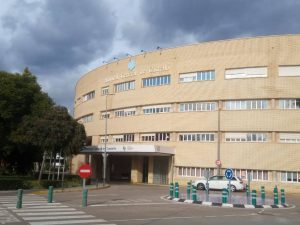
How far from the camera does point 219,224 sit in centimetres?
1363

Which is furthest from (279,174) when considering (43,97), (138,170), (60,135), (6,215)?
(6,215)

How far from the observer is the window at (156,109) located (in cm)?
4450

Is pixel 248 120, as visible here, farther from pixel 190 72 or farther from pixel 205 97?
pixel 190 72

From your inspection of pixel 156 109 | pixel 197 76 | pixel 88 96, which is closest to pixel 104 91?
pixel 88 96

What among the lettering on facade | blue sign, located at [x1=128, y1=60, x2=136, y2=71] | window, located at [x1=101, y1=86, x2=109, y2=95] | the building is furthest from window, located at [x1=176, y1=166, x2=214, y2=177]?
window, located at [x1=101, y1=86, x2=109, y2=95]

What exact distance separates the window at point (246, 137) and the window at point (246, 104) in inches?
96.9

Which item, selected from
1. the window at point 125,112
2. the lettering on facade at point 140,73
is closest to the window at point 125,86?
the lettering on facade at point 140,73

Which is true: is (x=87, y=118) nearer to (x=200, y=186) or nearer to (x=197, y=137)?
(x=197, y=137)

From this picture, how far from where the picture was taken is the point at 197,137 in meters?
42.1

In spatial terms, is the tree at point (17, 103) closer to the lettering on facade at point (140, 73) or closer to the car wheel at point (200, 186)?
the lettering on facade at point (140, 73)

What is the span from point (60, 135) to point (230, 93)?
16.2 meters

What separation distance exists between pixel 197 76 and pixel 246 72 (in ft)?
16.7

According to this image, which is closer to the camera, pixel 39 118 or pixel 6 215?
pixel 6 215

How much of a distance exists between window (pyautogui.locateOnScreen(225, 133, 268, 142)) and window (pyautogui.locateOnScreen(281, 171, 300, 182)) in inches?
136
